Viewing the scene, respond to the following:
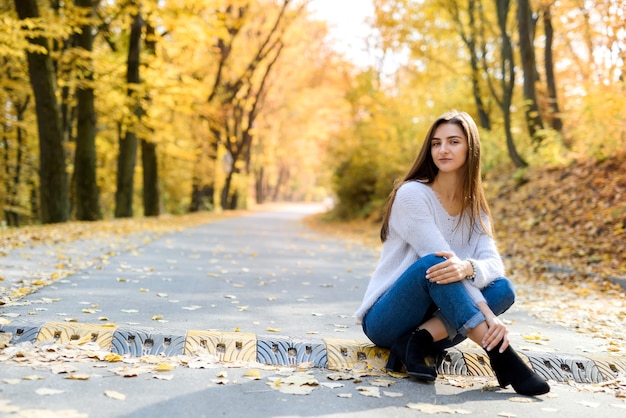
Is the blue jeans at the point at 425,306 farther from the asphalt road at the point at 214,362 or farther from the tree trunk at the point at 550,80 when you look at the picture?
the tree trunk at the point at 550,80

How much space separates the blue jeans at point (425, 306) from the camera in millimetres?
3615

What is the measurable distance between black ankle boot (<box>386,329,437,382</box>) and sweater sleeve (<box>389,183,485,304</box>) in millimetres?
Result: 457

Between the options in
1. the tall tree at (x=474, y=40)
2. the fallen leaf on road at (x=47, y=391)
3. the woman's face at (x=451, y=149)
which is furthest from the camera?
the tall tree at (x=474, y=40)

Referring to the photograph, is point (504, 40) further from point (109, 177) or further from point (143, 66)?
point (109, 177)

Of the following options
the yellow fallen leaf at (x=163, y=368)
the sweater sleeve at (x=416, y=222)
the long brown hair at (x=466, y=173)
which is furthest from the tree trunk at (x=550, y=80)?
the yellow fallen leaf at (x=163, y=368)

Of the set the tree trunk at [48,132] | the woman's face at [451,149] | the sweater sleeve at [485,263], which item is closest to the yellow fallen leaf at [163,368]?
the sweater sleeve at [485,263]

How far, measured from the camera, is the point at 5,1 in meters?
16.1

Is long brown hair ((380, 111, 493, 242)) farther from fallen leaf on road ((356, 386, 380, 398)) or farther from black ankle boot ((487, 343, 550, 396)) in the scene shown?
fallen leaf on road ((356, 386, 380, 398))

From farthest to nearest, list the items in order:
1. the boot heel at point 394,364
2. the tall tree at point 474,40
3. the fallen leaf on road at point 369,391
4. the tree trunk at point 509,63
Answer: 1. the tall tree at point 474,40
2. the tree trunk at point 509,63
3. the boot heel at point 394,364
4. the fallen leaf on road at point 369,391

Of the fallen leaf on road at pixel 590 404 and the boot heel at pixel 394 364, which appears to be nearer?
the fallen leaf on road at pixel 590 404

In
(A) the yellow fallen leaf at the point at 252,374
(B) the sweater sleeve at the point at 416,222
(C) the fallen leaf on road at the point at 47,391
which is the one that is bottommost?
(A) the yellow fallen leaf at the point at 252,374

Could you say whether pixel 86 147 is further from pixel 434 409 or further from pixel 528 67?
pixel 434 409

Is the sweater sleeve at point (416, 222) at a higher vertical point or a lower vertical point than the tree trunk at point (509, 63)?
lower

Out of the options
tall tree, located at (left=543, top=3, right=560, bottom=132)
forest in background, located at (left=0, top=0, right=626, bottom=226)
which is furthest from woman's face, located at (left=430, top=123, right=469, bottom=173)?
tall tree, located at (left=543, top=3, right=560, bottom=132)
